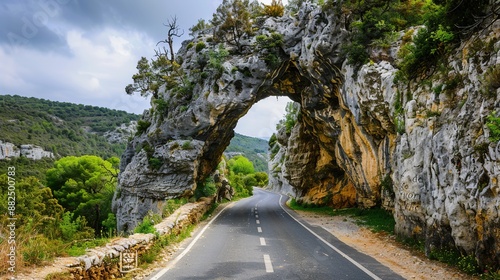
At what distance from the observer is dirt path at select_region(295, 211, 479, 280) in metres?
7.82

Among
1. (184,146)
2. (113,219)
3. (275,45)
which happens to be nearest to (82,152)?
(113,219)

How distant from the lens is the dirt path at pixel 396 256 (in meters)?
7.82

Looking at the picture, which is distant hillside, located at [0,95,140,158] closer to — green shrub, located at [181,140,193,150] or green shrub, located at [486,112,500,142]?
green shrub, located at [181,140,193,150]

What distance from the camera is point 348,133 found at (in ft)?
72.7

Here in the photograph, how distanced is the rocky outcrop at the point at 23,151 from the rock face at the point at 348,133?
35508mm

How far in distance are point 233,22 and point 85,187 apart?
31.8 m

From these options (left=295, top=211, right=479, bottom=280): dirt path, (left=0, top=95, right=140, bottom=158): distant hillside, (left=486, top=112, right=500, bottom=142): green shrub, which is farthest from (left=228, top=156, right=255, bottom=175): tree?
(left=486, top=112, right=500, bottom=142): green shrub

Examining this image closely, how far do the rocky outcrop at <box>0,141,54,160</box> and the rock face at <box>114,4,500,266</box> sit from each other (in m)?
35.5

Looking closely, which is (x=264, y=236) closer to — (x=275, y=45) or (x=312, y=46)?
(x=312, y=46)

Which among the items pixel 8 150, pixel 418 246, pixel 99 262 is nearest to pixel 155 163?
pixel 99 262

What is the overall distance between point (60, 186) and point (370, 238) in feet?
148

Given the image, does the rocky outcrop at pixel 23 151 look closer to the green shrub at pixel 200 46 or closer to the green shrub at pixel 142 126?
the green shrub at pixel 142 126

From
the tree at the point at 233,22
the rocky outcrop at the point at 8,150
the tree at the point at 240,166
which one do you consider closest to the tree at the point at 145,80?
the tree at the point at 233,22

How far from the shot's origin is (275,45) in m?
25.3
